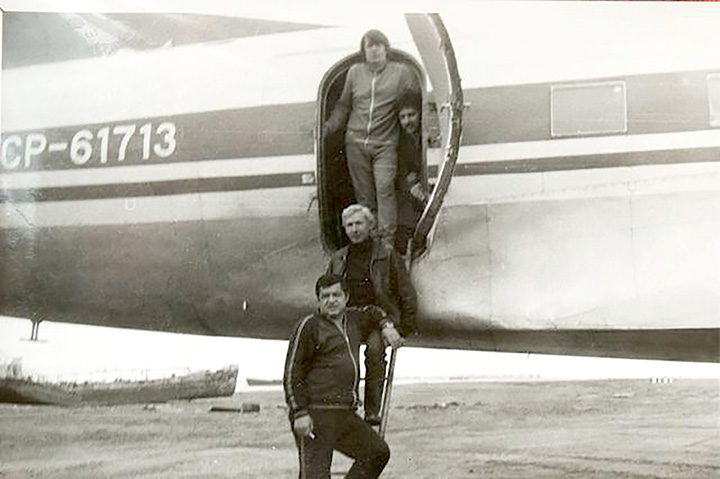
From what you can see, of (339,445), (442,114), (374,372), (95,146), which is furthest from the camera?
(95,146)

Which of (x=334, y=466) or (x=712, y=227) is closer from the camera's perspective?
(x=334, y=466)

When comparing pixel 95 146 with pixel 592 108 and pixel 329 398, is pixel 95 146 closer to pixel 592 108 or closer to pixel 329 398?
pixel 329 398

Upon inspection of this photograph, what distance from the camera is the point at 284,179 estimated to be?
3.06m

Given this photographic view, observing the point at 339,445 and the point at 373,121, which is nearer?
the point at 339,445

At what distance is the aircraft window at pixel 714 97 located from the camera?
120 inches

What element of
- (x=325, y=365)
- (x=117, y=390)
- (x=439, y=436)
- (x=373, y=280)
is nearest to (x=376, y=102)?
(x=373, y=280)

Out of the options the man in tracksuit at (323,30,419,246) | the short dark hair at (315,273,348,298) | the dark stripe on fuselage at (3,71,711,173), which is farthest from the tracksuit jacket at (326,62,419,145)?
the short dark hair at (315,273,348,298)

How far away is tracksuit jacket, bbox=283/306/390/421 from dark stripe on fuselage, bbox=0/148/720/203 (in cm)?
52

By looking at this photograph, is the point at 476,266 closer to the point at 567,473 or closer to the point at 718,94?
the point at 567,473

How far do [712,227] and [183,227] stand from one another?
1827 mm

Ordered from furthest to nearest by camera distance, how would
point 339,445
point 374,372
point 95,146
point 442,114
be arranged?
point 95,146, point 442,114, point 374,372, point 339,445

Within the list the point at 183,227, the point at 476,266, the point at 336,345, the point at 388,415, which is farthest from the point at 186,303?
the point at 476,266

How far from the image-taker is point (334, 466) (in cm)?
281

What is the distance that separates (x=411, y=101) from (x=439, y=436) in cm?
114
